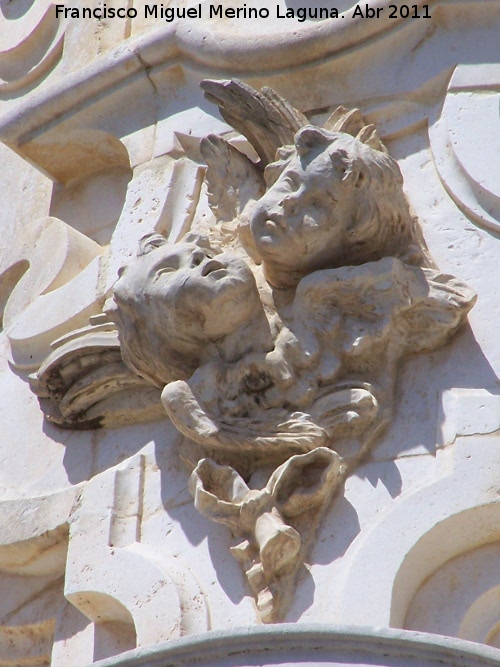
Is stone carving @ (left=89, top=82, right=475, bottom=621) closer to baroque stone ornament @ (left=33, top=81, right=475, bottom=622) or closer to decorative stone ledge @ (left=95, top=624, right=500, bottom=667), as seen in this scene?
baroque stone ornament @ (left=33, top=81, right=475, bottom=622)

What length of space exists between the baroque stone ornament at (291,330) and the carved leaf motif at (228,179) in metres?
0.11

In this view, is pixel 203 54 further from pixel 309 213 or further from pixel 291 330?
pixel 291 330

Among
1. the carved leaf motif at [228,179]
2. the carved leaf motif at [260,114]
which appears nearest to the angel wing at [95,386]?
the carved leaf motif at [228,179]

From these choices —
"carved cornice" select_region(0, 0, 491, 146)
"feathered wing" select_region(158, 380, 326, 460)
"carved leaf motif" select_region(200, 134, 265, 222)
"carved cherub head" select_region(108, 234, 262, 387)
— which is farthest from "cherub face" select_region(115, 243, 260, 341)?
"carved cornice" select_region(0, 0, 491, 146)

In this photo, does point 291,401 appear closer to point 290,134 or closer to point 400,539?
point 400,539

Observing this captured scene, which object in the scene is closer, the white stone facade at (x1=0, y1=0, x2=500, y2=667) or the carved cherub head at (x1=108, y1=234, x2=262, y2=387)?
the white stone facade at (x1=0, y1=0, x2=500, y2=667)

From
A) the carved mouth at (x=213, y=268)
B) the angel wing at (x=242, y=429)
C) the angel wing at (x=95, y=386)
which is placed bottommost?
the angel wing at (x=242, y=429)

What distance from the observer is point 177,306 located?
254 cm

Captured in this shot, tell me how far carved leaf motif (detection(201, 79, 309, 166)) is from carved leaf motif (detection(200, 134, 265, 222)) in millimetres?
46

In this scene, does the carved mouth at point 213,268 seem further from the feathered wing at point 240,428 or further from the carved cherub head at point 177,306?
the feathered wing at point 240,428

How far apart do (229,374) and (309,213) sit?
12.2 inches

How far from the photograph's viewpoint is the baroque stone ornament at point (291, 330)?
244 centimetres

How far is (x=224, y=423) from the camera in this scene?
98.5 inches

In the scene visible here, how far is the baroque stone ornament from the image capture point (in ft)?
8.00
